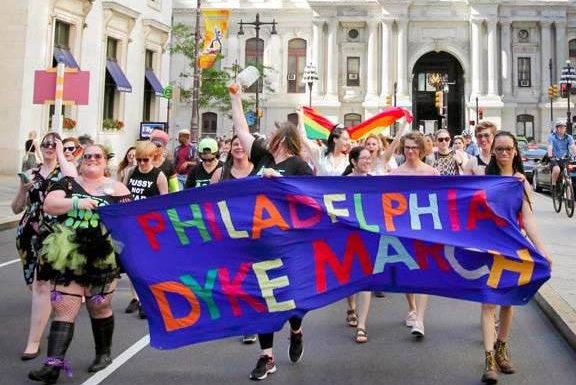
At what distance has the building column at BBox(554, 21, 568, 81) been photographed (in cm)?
6109

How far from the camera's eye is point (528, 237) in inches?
207

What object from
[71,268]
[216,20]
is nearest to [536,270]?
[71,268]

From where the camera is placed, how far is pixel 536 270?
5031 mm

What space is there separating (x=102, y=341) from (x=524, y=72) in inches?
2502

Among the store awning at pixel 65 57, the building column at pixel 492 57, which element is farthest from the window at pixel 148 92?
the building column at pixel 492 57

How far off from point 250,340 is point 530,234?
2866 millimetres

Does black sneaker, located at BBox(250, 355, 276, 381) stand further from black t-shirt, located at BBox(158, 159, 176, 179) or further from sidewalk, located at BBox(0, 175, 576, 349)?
black t-shirt, located at BBox(158, 159, 176, 179)

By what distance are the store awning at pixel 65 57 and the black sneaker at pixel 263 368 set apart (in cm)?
2330

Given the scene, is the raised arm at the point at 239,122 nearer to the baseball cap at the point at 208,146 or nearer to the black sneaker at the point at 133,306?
the baseball cap at the point at 208,146

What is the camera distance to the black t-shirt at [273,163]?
5547mm

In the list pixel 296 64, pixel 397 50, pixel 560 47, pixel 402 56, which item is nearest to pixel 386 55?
pixel 397 50

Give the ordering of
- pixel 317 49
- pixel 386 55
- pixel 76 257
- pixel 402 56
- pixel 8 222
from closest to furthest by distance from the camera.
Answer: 1. pixel 76 257
2. pixel 8 222
3. pixel 386 55
4. pixel 402 56
5. pixel 317 49

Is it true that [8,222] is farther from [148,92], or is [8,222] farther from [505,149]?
[148,92]

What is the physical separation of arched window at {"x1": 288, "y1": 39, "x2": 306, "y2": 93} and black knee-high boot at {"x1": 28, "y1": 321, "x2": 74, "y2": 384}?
58.6m
